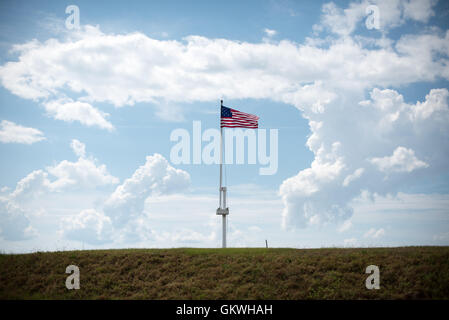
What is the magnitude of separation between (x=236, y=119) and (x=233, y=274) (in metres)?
11.8

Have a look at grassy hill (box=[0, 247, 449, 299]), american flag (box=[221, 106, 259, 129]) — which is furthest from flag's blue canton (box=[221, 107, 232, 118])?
grassy hill (box=[0, 247, 449, 299])

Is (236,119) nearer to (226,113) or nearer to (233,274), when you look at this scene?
(226,113)

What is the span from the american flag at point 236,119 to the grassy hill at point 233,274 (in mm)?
9046

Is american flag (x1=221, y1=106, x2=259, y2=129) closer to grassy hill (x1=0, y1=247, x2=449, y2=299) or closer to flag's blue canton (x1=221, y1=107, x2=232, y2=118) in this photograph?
flag's blue canton (x1=221, y1=107, x2=232, y2=118)

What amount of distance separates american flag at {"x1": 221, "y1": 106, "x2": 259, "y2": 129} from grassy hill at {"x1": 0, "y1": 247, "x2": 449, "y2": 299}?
9.05m

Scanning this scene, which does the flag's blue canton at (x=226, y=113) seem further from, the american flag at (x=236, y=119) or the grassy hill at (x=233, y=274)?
the grassy hill at (x=233, y=274)

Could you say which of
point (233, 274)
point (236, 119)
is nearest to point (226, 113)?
point (236, 119)

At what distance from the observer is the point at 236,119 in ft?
92.7

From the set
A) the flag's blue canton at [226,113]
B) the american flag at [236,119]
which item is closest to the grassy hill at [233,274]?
the american flag at [236,119]

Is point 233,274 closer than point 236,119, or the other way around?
point 233,274

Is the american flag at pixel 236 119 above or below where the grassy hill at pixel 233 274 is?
above

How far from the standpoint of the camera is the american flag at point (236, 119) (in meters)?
28.2

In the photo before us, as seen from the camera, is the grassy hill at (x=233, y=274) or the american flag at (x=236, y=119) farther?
the american flag at (x=236, y=119)
